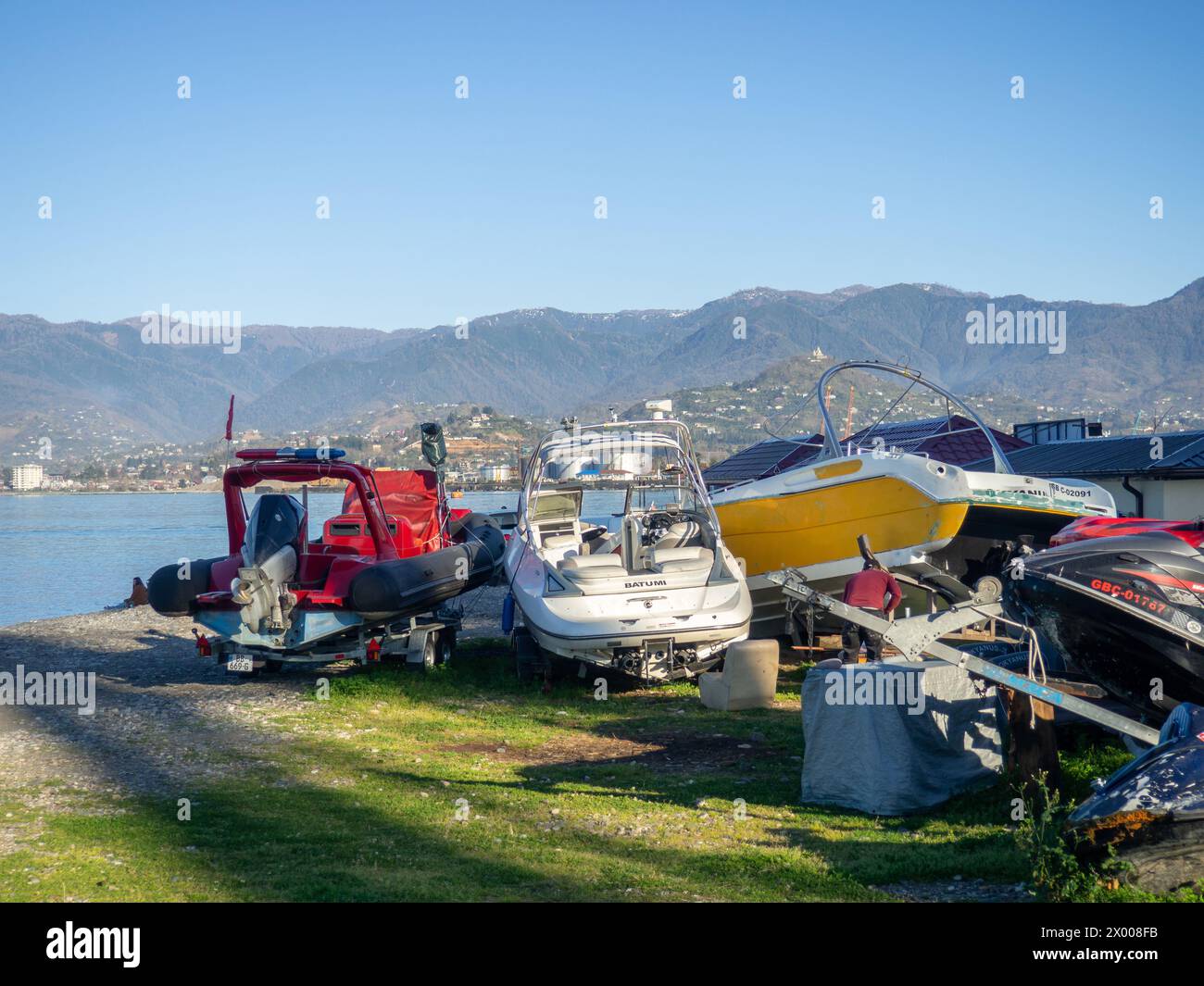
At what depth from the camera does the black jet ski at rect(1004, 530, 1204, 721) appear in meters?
7.09

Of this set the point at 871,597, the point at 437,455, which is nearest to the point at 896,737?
the point at 871,597

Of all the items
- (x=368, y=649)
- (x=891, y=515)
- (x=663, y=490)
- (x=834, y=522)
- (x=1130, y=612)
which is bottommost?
(x=368, y=649)

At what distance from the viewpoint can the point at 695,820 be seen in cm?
784

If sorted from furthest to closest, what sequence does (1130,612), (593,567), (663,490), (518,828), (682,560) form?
(663,490) → (682,560) → (593,567) → (518,828) → (1130,612)

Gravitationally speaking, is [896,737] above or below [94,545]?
above

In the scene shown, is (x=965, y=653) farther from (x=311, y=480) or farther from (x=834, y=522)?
(x=311, y=480)

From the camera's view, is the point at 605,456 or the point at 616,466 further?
the point at 616,466

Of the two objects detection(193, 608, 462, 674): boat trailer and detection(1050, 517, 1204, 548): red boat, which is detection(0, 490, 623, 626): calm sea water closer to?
detection(193, 608, 462, 674): boat trailer

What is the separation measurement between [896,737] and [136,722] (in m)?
7.90

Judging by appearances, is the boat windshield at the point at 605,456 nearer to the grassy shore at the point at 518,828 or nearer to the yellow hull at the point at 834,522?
the yellow hull at the point at 834,522

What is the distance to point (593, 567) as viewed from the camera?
13.3m

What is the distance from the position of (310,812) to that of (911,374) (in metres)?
10.7
